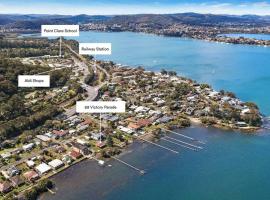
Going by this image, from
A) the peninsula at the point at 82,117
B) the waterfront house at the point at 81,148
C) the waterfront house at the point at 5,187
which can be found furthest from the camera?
the waterfront house at the point at 81,148

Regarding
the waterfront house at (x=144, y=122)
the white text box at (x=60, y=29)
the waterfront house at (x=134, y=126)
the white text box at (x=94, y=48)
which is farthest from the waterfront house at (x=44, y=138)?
the white text box at (x=60, y=29)

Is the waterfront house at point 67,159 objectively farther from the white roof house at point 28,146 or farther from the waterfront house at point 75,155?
the white roof house at point 28,146

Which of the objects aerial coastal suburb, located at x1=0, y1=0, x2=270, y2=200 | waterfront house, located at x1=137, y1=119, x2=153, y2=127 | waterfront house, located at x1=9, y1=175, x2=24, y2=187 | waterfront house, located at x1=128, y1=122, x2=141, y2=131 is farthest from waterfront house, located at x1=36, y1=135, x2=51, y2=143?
waterfront house, located at x1=137, y1=119, x2=153, y2=127

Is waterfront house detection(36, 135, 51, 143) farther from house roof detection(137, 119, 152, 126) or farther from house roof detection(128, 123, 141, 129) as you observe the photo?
house roof detection(137, 119, 152, 126)

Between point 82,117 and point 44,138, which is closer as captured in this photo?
point 44,138

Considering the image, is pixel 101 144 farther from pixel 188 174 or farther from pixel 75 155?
pixel 188 174

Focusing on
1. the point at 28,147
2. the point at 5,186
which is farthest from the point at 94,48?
the point at 28,147
